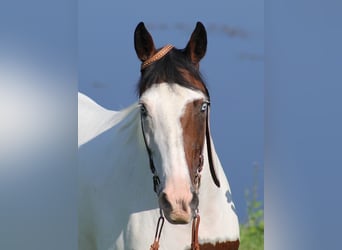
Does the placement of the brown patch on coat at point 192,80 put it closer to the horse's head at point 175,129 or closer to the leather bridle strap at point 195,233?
the horse's head at point 175,129

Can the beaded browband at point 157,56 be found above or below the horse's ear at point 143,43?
below

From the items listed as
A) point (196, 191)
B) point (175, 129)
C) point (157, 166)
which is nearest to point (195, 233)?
point (196, 191)

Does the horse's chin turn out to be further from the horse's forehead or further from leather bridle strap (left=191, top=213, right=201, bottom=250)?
the horse's forehead

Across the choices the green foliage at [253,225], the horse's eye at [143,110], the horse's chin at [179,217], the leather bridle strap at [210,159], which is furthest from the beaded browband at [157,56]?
the green foliage at [253,225]

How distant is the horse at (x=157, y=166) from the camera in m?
2.52

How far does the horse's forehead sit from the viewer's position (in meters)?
2.54

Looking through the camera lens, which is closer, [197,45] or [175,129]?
[175,129]

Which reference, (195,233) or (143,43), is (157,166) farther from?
(143,43)

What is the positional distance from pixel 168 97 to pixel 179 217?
47 cm

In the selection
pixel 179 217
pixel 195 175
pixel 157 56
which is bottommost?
pixel 179 217

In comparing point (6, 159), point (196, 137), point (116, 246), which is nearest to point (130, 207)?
point (116, 246)

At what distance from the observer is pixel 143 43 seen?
9.10 ft

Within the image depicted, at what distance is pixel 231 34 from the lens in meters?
3.05

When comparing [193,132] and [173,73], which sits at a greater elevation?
[173,73]
